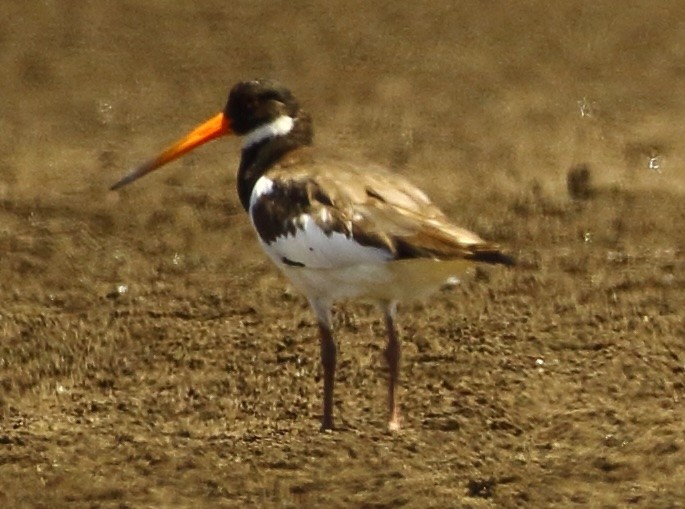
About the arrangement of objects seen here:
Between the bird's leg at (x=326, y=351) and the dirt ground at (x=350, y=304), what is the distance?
0.17 m

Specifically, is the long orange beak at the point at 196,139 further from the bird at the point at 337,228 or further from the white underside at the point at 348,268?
the white underside at the point at 348,268

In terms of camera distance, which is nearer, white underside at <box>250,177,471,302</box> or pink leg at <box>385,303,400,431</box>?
white underside at <box>250,177,471,302</box>

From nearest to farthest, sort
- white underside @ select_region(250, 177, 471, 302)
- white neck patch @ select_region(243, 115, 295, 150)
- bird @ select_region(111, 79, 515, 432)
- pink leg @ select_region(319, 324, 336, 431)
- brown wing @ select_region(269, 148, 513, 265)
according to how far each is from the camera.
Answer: brown wing @ select_region(269, 148, 513, 265)
bird @ select_region(111, 79, 515, 432)
white underside @ select_region(250, 177, 471, 302)
pink leg @ select_region(319, 324, 336, 431)
white neck patch @ select_region(243, 115, 295, 150)

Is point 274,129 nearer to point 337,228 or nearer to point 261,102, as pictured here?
point 261,102

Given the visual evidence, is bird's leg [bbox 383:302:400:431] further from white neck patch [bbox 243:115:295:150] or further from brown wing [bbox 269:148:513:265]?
white neck patch [bbox 243:115:295:150]

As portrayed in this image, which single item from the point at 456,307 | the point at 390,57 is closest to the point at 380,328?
the point at 456,307

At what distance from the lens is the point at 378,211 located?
738 centimetres

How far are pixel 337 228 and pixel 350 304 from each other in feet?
6.90

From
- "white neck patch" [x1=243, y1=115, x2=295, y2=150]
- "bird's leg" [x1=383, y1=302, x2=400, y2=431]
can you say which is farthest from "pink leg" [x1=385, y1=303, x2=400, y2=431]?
→ "white neck patch" [x1=243, y1=115, x2=295, y2=150]

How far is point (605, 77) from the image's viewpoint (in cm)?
1215

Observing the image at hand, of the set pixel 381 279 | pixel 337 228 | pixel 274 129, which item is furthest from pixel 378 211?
pixel 274 129

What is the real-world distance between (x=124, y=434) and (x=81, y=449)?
1.53 feet

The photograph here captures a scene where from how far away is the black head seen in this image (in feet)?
27.2

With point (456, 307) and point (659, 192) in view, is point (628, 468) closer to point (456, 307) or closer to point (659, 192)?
point (456, 307)
